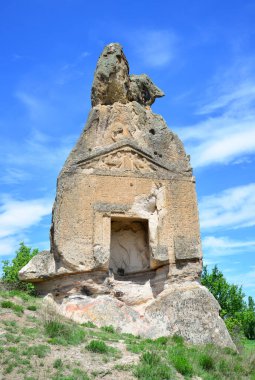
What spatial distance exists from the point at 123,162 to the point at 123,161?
0.11 feet

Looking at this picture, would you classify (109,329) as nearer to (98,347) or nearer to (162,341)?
(162,341)

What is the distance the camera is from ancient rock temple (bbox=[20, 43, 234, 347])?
984 centimetres

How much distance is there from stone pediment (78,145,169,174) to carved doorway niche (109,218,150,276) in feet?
5.04

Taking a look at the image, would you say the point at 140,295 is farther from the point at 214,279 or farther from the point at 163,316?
the point at 214,279

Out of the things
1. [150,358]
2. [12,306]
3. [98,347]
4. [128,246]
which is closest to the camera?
[150,358]

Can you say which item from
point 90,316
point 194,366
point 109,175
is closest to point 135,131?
point 109,175

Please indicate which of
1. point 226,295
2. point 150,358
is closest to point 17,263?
point 226,295

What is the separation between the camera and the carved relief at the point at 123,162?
38.2ft

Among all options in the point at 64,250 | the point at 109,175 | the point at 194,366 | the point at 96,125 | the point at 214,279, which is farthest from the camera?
the point at 214,279

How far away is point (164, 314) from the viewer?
391 inches

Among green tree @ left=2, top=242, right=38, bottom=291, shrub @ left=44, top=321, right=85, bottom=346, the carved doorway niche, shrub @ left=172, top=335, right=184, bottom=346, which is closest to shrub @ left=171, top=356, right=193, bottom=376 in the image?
shrub @ left=172, top=335, right=184, bottom=346

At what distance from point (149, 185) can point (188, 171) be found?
1.37 m

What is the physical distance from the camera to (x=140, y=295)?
1098 cm

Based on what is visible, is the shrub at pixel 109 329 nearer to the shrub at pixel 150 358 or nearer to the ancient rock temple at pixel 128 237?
the ancient rock temple at pixel 128 237
